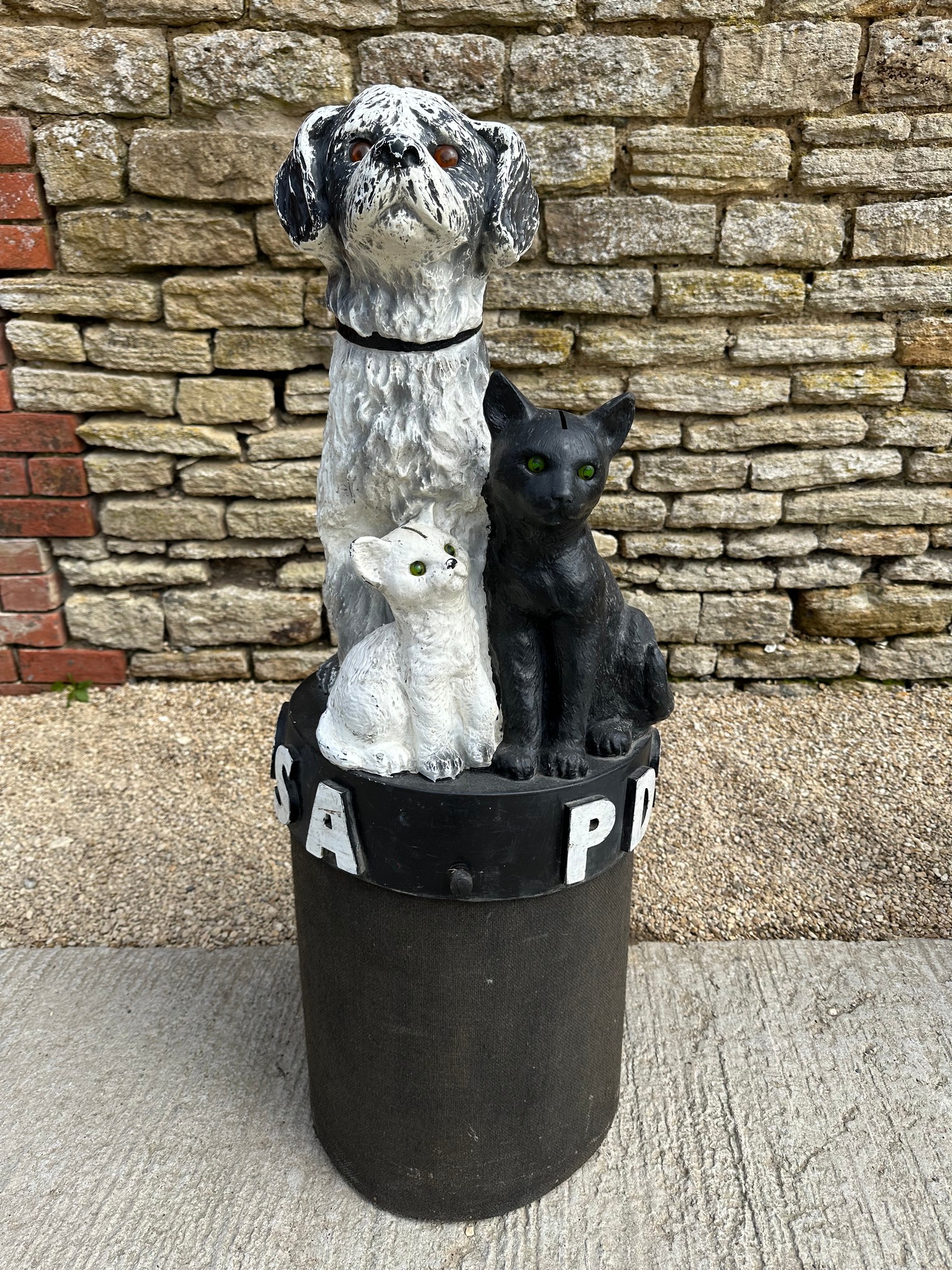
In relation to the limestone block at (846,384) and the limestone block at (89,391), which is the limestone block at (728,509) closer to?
the limestone block at (846,384)

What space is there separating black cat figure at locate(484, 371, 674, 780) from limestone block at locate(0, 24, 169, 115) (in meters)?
2.53

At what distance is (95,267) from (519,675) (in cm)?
273

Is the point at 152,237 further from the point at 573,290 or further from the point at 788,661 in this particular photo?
the point at 788,661

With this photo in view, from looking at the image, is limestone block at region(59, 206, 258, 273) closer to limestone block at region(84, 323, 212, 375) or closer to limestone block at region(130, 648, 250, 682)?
limestone block at region(84, 323, 212, 375)

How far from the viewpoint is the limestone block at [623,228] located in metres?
3.58

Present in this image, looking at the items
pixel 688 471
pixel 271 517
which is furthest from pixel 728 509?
pixel 271 517

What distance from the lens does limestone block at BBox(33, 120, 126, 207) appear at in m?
3.49

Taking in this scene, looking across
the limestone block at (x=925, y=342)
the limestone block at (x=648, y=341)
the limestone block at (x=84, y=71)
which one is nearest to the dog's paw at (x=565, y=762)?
the limestone block at (x=648, y=341)

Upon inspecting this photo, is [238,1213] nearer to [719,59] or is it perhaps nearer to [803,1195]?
[803,1195]

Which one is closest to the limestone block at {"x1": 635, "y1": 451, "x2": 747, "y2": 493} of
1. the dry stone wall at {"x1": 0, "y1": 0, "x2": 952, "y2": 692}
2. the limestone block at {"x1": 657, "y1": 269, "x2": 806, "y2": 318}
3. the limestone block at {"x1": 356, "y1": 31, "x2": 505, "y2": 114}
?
the dry stone wall at {"x1": 0, "y1": 0, "x2": 952, "y2": 692}

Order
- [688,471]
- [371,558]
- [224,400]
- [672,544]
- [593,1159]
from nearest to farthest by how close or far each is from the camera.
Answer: [371,558] < [593,1159] < [224,400] < [688,471] < [672,544]

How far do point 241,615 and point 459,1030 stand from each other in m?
2.54

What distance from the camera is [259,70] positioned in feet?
11.2

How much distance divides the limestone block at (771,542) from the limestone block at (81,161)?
265 cm
